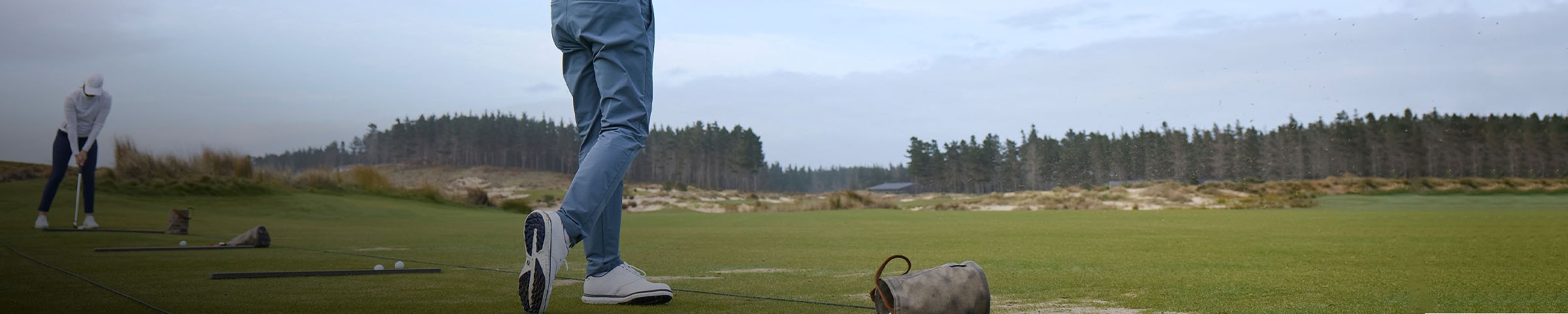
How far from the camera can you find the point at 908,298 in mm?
2025

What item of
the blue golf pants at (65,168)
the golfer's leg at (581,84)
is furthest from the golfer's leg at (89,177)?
the golfer's leg at (581,84)

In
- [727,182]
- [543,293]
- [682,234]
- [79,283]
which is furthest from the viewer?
[727,182]

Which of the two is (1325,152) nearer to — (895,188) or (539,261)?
(539,261)

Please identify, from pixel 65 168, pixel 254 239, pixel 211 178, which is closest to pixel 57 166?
pixel 65 168

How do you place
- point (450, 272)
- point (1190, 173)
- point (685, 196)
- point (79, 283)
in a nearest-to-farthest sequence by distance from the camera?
point (79, 283) < point (450, 272) < point (1190, 173) < point (685, 196)

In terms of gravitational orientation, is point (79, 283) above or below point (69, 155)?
below

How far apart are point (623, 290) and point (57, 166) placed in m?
9.76

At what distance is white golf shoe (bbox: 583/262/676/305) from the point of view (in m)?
2.75

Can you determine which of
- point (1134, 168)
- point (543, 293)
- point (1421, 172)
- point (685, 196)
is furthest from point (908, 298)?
point (685, 196)

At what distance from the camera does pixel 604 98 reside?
2705mm

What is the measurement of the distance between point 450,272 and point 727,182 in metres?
80.1

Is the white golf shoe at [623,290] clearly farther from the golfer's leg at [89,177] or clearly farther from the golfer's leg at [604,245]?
the golfer's leg at [89,177]

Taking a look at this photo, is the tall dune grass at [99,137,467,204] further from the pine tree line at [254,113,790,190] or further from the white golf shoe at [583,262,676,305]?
the pine tree line at [254,113,790,190]

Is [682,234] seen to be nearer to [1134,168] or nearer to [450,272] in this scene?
[450,272]
